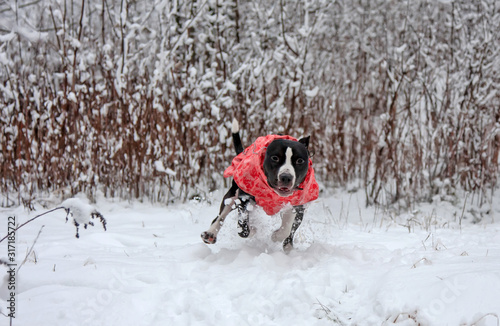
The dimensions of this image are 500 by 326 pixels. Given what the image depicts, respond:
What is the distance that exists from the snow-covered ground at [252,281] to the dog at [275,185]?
15 cm

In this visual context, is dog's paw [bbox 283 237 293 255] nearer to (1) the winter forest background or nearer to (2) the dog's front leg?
(2) the dog's front leg

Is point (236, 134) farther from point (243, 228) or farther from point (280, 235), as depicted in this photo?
point (280, 235)

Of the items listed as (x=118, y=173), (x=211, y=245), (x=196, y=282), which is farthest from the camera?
(x=118, y=173)

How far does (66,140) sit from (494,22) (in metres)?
5.54

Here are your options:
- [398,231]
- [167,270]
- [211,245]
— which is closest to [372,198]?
[398,231]

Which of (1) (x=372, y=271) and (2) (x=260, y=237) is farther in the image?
(2) (x=260, y=237)

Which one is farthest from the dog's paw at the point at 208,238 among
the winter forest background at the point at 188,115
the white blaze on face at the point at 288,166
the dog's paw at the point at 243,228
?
the winter forest background at the point at 188,115

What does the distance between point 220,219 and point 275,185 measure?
52cm

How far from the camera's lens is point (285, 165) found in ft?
8.82

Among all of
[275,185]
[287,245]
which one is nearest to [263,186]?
[275,185]

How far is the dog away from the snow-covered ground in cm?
15

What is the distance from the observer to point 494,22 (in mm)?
5277

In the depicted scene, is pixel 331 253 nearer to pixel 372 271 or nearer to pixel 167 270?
pixel 372 271

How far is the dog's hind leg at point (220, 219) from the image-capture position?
2766 millimetres
